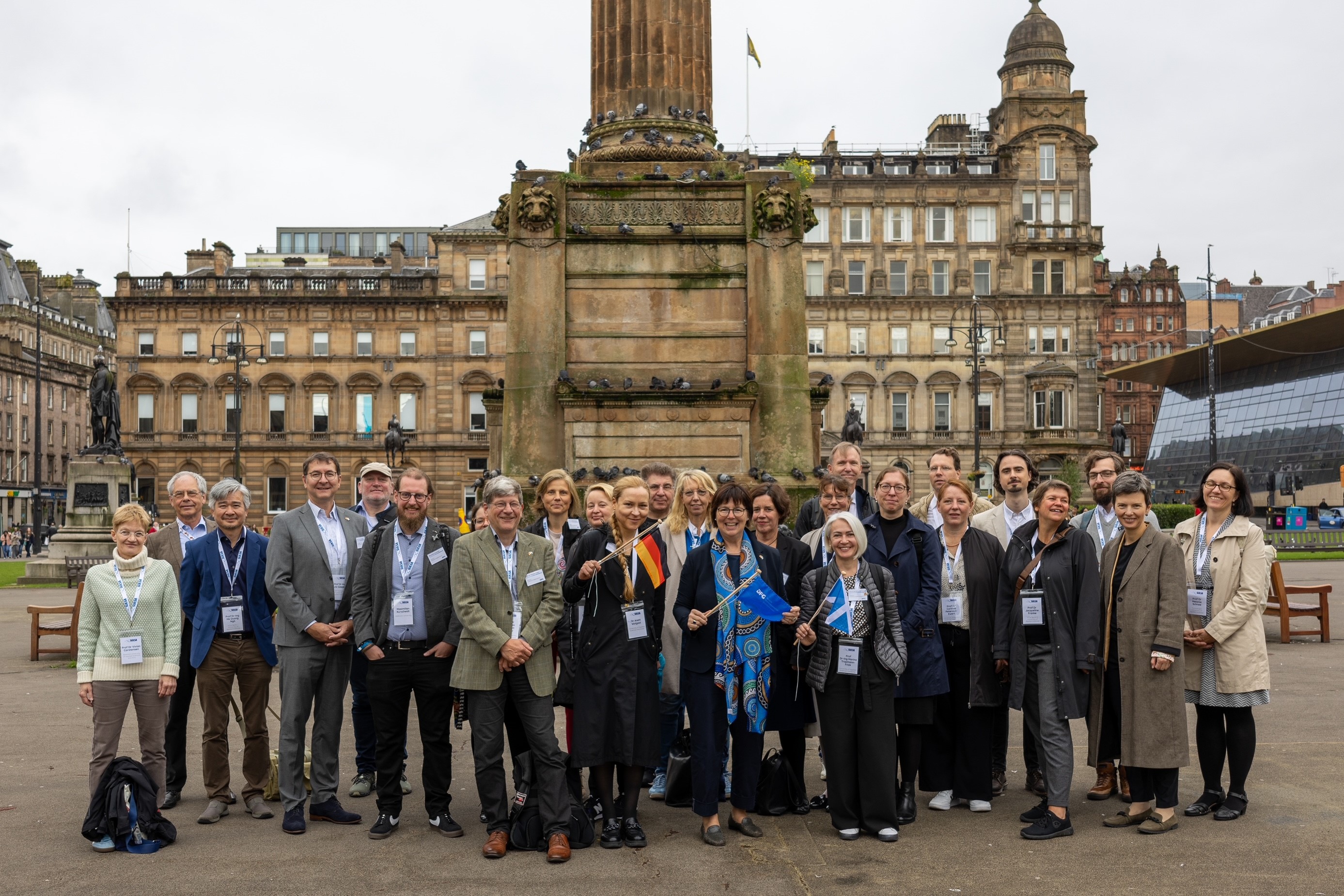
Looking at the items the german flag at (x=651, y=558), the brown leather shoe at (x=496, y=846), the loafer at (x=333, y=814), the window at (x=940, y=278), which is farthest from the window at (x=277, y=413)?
the brown leather shoe at (x=496, y=846)

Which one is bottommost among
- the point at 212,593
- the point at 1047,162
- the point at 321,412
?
the point at 212,593

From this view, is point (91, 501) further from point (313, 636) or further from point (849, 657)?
point (849, 657)

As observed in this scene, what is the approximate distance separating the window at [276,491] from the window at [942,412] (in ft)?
124

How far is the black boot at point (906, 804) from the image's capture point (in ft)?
24.6

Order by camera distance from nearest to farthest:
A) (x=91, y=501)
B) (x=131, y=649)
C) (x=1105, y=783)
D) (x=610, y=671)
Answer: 1. (x=610, y=671)
2. (x=131, y=649)
3. (x=1105, y=783)
4. (x=91, y=501)

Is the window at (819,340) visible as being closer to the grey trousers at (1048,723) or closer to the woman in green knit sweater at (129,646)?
the grey trousers at (1048,723)

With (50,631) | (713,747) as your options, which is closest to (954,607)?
(713,747)

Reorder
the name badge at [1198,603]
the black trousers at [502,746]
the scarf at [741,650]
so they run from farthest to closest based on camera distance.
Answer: the name badge at [1198,603]
the scarf at [741,650]
the black trousers at [502,746]

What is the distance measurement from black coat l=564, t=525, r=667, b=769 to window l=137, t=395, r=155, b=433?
2812 inches

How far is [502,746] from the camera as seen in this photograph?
7246 mm

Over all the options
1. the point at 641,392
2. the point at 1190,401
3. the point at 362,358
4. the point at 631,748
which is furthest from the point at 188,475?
the point at 1190,401

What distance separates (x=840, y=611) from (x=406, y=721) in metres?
2.71

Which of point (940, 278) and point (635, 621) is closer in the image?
point (635, 621)

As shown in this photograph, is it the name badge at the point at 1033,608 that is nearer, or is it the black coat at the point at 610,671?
the black coat at the point at 610,671
